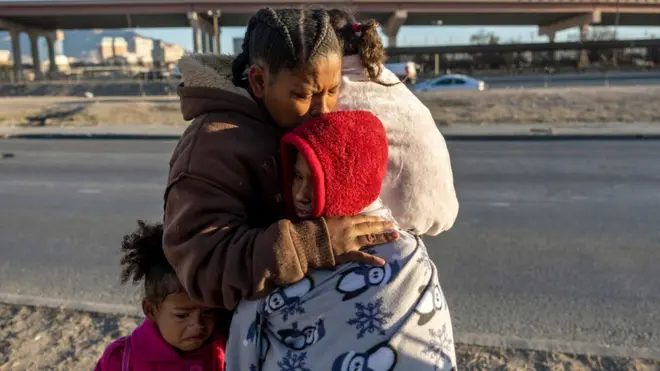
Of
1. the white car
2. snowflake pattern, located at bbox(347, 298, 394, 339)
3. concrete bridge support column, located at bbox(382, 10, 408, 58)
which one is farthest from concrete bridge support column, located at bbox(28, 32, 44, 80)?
snowflake pattern, located at bbox(347, 298, 394, 339)

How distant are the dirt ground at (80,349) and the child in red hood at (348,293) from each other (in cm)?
221

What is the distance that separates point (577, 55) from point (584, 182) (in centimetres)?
4286

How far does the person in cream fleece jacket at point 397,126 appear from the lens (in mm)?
1617

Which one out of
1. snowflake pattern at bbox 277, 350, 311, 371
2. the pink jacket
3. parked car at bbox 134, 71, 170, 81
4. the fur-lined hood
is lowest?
parked car at bbox 134, 71, 170, 81

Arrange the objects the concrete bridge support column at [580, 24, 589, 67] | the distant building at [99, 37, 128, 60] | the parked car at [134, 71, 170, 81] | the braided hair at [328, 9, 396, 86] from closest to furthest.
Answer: the braided hair at [328, 9, 396, 86], the parked car at [134, 71, 170, 81], the concrete bridge support column at [580, 24, 589, 67], the distant building at [99, 37, 128, 60]

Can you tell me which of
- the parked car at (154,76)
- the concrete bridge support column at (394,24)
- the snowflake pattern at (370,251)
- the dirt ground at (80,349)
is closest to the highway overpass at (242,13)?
the concrete bridge support column at (394,24)

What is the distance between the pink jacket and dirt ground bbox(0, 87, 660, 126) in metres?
18.0

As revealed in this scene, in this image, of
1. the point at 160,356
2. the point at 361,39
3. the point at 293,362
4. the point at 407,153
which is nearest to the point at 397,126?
the point at 407,153

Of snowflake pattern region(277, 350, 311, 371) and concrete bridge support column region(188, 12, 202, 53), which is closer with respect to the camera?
snowflake pattern region(277, 350, 311, 371)

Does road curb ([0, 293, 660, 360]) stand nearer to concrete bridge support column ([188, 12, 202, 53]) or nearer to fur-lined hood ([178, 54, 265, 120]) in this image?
fur-lined hood ([178, 54, 265, 120])

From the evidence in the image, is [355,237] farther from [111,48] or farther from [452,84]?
[111,48]

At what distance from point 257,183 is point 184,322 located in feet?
2.09

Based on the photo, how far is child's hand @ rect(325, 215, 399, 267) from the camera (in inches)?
55.7

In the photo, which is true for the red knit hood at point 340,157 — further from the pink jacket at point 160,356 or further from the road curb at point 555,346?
the road curb at point 555,346
